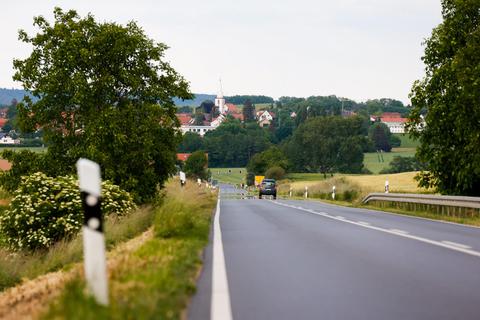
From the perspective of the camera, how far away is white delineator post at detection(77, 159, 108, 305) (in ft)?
16.7

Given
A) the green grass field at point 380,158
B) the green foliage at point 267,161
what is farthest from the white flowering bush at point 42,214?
the green grass field at point 380,158

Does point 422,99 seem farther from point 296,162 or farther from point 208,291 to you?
point 296,162

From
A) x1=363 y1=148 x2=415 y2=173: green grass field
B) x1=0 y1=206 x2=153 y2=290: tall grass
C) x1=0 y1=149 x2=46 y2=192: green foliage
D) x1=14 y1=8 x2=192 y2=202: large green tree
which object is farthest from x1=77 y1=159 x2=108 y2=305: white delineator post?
x1=363 y1=148 x2=415 y2=173: green grass field

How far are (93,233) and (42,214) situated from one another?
14.2 meters

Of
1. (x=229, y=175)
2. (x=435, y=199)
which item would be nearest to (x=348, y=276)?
(x=435, y=199)

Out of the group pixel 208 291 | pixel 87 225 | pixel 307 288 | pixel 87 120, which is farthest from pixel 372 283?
pixel 87 120

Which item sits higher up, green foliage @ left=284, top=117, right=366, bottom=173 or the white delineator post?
green foliage @ left=284, top=117, right=366, bottom=173

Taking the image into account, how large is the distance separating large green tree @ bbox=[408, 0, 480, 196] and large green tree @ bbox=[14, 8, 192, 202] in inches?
432

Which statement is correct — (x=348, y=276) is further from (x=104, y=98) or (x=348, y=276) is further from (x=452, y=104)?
(x=104, y=98)

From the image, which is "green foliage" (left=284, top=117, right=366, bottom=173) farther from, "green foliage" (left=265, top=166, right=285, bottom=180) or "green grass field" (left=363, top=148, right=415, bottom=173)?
"green foliage" (left=265, top=166, right=285, bottom=180)

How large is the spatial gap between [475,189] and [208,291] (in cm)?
2172

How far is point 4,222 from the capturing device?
19391mm

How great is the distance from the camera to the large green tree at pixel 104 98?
30922 millimetres

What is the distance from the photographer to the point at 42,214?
18.8 m
